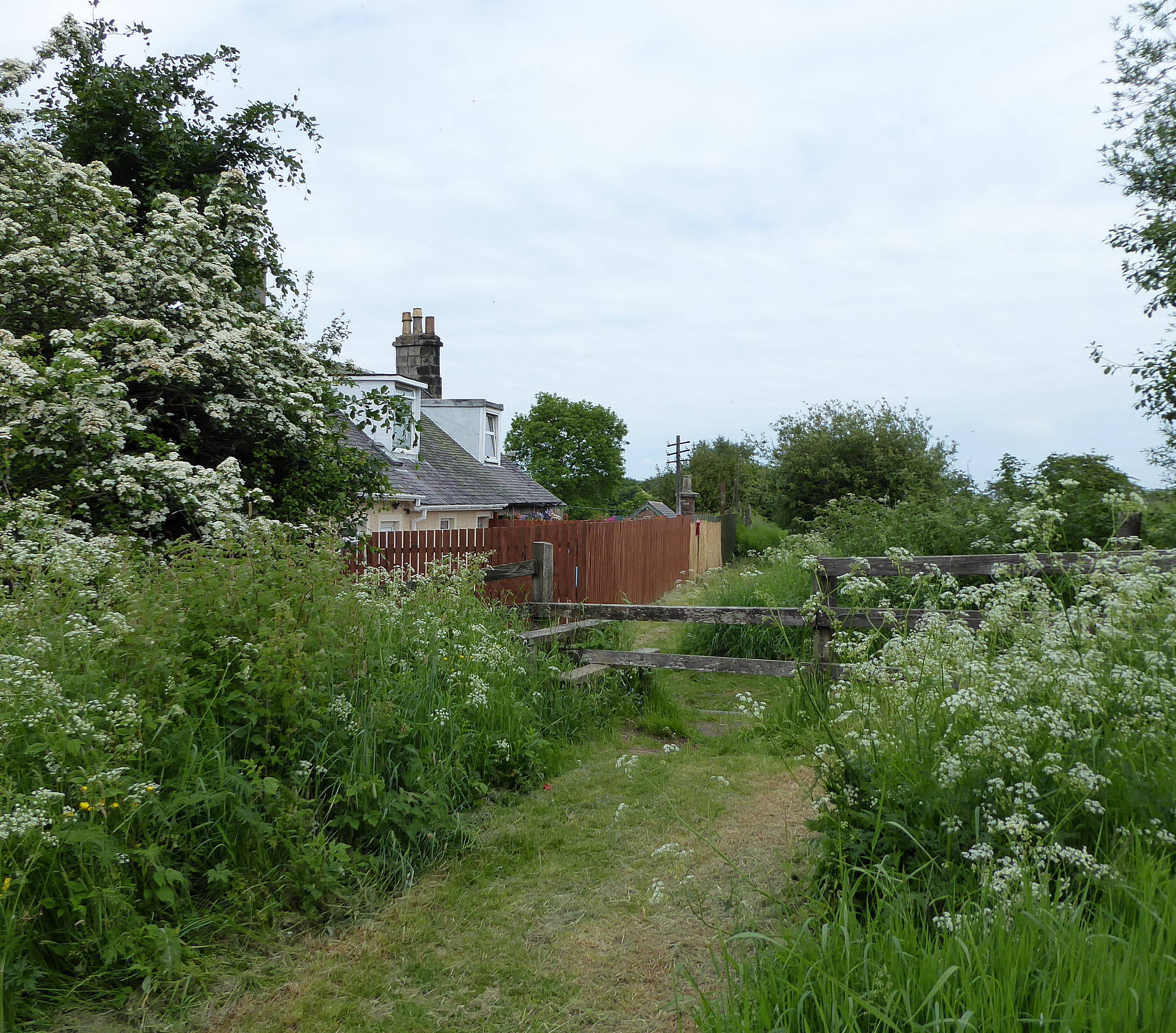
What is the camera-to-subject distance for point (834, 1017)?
6.95 feet

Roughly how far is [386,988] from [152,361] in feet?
19.9

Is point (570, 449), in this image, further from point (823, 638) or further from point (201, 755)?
point (201, 755)

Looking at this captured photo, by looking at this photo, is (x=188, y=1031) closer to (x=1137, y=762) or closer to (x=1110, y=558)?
(x=1137, y=762)

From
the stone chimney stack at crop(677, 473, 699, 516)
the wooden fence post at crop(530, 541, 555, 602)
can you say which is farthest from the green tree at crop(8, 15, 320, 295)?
the stone chimney stack at crop(677, 473, 699, 516)

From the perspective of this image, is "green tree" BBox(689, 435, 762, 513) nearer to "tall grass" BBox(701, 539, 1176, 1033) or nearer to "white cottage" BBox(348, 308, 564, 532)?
"white cottage" BBox(348, 308, 564, 532)

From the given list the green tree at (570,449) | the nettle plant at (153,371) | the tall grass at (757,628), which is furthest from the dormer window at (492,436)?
the green tree at (570,449)

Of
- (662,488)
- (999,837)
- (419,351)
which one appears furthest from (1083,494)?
(662,488)

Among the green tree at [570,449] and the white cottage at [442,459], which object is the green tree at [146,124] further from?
the green tree at [570,449]

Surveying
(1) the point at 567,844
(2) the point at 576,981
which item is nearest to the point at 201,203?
(1) the point at 567,844

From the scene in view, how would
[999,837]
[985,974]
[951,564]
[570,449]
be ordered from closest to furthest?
[985,974] < [999,837] < [951,564] < [570,449]

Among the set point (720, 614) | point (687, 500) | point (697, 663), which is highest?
point (687, 500)

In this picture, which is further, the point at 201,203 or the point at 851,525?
the point at 851,525

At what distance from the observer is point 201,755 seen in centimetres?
377

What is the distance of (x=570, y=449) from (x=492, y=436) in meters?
35.6
